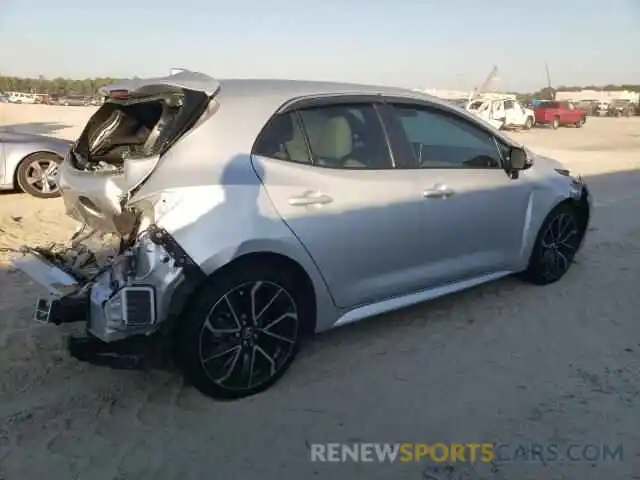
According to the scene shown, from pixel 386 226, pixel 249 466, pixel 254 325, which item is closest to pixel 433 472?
pixel 249 466

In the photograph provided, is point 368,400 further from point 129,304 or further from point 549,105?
point 549,105

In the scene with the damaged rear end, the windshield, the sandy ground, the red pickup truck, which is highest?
the windshield

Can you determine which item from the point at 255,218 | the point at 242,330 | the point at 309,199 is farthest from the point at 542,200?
the point at 242,330

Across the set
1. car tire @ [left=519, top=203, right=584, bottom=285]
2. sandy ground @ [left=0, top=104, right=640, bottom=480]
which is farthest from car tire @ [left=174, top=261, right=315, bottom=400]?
car tire @ [left=519, top=203, right=584, bottom=285]

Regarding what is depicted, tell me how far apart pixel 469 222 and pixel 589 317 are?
1242 mm

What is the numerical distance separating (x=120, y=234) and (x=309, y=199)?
110 cm

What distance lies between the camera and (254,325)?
3412 millimetres

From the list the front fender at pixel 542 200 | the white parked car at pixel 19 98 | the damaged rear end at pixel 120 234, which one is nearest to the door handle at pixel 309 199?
the damaged rear end at pixel 120 234

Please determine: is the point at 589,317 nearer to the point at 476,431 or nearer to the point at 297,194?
the point at 476,431

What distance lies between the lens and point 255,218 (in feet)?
10.7

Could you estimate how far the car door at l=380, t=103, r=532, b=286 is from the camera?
4109mm

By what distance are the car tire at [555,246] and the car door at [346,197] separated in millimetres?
1474

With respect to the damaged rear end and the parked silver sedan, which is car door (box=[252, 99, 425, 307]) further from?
the parked silver sedan

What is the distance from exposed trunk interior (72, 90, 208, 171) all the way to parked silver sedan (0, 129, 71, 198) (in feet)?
16.3
